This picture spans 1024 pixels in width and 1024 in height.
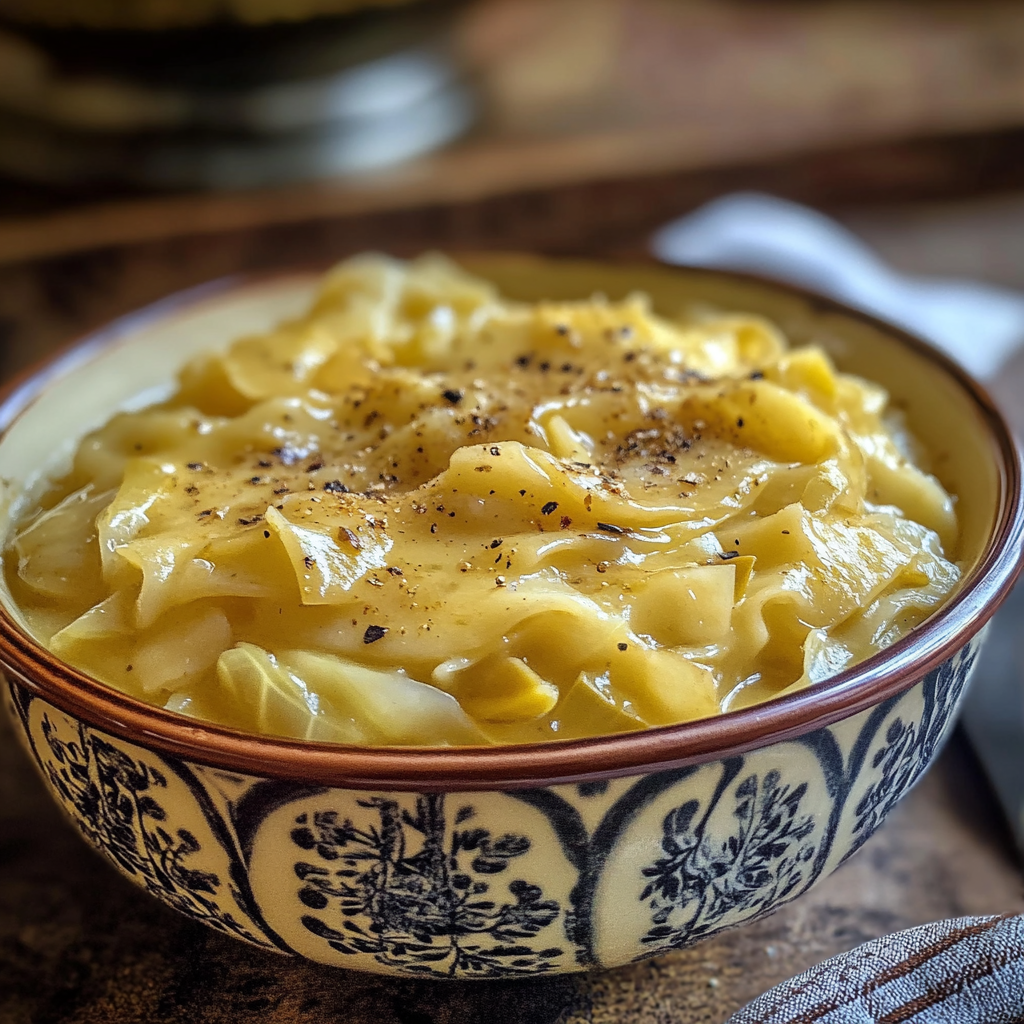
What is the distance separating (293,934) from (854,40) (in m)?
3.97

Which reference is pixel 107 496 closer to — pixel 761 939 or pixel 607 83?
pixel 761 939

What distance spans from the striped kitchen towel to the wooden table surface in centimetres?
13

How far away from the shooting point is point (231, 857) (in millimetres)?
1088

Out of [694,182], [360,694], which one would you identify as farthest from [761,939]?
[694,182]

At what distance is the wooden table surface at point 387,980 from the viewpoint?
1262 mm

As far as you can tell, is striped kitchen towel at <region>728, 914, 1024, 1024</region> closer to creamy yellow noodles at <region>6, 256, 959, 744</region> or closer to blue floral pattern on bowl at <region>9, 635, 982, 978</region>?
blue floral pattern on bowl at <region>9, 635, 982, 978</region>

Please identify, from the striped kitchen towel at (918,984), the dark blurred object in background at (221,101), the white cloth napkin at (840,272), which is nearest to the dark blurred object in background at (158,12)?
the dark blurred object in background at (221,101)

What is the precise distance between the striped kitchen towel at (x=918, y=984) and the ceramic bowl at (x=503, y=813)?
85mm

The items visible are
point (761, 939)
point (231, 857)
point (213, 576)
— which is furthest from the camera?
point (761, 939)

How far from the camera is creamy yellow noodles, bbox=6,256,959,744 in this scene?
1125 millimetres

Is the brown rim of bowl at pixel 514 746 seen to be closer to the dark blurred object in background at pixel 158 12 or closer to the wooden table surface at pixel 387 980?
the wooden table surface at pixel 387 980

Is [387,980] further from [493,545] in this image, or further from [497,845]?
[493,545]

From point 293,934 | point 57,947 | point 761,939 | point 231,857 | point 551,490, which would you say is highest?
point 551,490

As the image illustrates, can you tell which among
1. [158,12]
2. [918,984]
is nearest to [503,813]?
[918,984]
